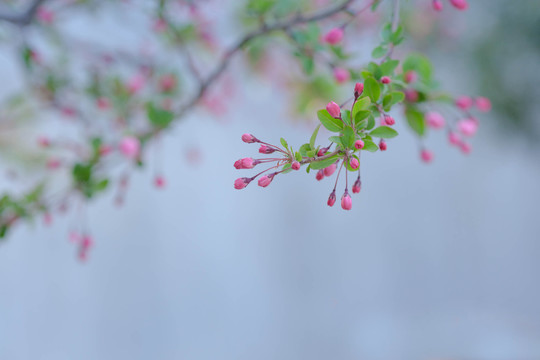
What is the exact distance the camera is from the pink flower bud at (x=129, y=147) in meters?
0.62

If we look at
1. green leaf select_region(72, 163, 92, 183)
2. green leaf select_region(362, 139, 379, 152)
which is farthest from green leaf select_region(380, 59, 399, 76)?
green leaf select_region(72, 163, 92, 183)

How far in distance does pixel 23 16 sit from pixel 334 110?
1.87 ft

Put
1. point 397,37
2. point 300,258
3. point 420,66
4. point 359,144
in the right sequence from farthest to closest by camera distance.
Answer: point 300,258 → point 420,66 → point 397,37 → point 359,144

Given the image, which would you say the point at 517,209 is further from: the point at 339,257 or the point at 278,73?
the point at 278,73

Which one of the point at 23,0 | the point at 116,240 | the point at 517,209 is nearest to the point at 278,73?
the point at 23,0

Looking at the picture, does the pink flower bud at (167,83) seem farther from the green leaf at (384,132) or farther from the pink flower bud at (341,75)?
the green leaf at (384,132)

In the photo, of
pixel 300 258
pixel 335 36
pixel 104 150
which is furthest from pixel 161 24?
pixel 300 258

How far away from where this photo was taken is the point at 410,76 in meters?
0.58

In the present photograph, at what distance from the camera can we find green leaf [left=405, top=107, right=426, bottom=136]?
1.75ft

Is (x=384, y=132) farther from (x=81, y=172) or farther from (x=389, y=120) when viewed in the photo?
(x=81, y=172)

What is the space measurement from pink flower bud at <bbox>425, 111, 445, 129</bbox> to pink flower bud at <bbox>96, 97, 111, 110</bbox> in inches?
22.8

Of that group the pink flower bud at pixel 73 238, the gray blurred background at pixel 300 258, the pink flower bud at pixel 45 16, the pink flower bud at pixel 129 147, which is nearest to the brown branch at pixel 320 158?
the pink flower bud at pixel 129 147

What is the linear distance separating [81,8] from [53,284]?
3.05 ft

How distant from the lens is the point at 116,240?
5.29 ft
